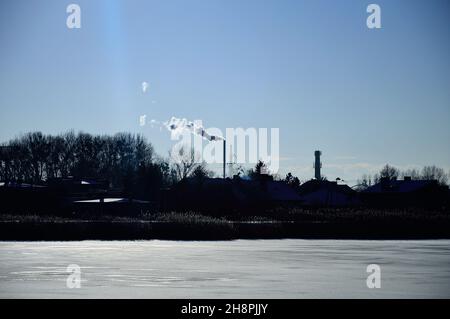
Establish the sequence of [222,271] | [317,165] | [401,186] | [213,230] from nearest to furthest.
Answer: [222,271] < [213,230] < [401,186] < [317,165]

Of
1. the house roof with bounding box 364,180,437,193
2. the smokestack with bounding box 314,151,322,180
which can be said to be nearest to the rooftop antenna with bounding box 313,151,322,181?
the smokestack with bounding box 314,151,322,180

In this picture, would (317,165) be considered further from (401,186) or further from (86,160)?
(86,160)

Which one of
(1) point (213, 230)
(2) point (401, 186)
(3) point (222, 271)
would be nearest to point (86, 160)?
(2) point (401, 186)

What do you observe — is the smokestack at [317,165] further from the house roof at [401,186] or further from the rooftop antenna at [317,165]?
the house roof at [401,186]

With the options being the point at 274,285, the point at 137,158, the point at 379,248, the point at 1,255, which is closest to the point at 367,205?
the point at 137,158

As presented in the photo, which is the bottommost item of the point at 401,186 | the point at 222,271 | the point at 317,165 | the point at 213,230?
the point at 222,271

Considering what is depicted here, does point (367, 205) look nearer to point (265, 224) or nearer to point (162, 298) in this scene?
point (265, 224)

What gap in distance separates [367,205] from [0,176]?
5809 centimetres

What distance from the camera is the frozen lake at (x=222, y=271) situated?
27000 mm

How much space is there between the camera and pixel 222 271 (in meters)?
34.5

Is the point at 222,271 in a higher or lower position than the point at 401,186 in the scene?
lower

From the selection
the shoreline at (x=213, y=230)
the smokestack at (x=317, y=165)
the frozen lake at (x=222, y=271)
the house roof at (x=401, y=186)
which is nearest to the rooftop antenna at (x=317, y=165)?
the smokestack at (x=317, y=165)
